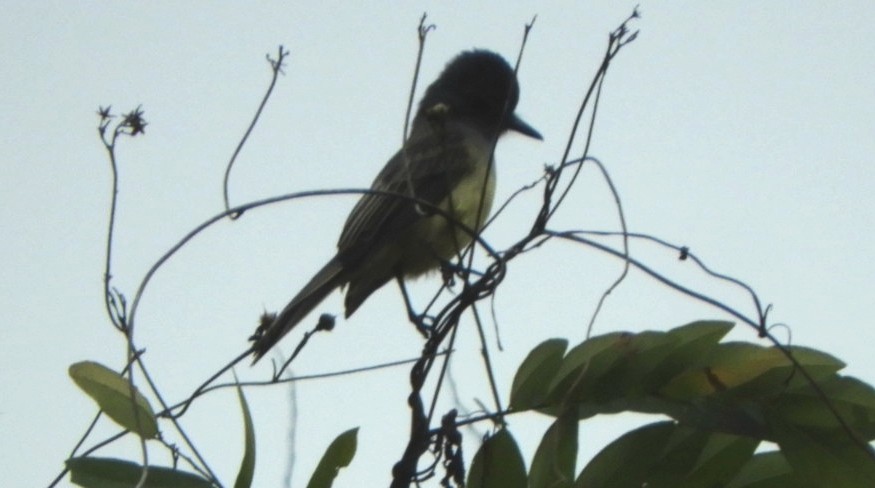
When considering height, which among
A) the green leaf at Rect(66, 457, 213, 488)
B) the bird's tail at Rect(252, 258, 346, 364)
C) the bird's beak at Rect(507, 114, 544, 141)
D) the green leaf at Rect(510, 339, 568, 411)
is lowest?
the green leaf at Rect(66, 457, 213, 488)

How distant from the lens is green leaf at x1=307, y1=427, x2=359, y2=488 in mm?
2389

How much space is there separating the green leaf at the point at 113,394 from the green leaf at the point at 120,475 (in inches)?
2.9

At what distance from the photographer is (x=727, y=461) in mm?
2465

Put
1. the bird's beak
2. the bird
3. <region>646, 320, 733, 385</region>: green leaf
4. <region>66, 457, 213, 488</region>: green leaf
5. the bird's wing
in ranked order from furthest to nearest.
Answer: the bird's beak → the bird's wing → the bird → <region>646, 320, 733, 385</region>: green leaf → <region>66, 457, 213, 488</region>: green leaf

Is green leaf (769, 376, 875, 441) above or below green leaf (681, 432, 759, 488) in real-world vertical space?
above

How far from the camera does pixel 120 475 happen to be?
2322 millimetres

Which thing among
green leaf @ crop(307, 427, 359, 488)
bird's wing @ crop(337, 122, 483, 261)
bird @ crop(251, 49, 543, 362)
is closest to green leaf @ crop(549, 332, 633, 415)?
green leaf @ crop(307, 427, 359, 488)

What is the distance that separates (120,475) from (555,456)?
0.83 meters

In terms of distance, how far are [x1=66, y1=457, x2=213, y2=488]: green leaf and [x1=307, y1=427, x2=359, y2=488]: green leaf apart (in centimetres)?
20

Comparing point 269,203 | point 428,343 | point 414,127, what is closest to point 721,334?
point 428,343

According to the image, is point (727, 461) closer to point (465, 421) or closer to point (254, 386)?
point (465, 421)

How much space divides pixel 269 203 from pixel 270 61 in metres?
0.58

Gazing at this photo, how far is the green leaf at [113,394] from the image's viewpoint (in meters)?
2.38

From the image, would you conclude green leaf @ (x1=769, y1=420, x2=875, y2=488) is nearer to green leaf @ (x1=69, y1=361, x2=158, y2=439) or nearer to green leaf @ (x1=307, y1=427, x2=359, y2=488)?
green leaf @ (x1=307, y1=427, x2=359, y2=488)
